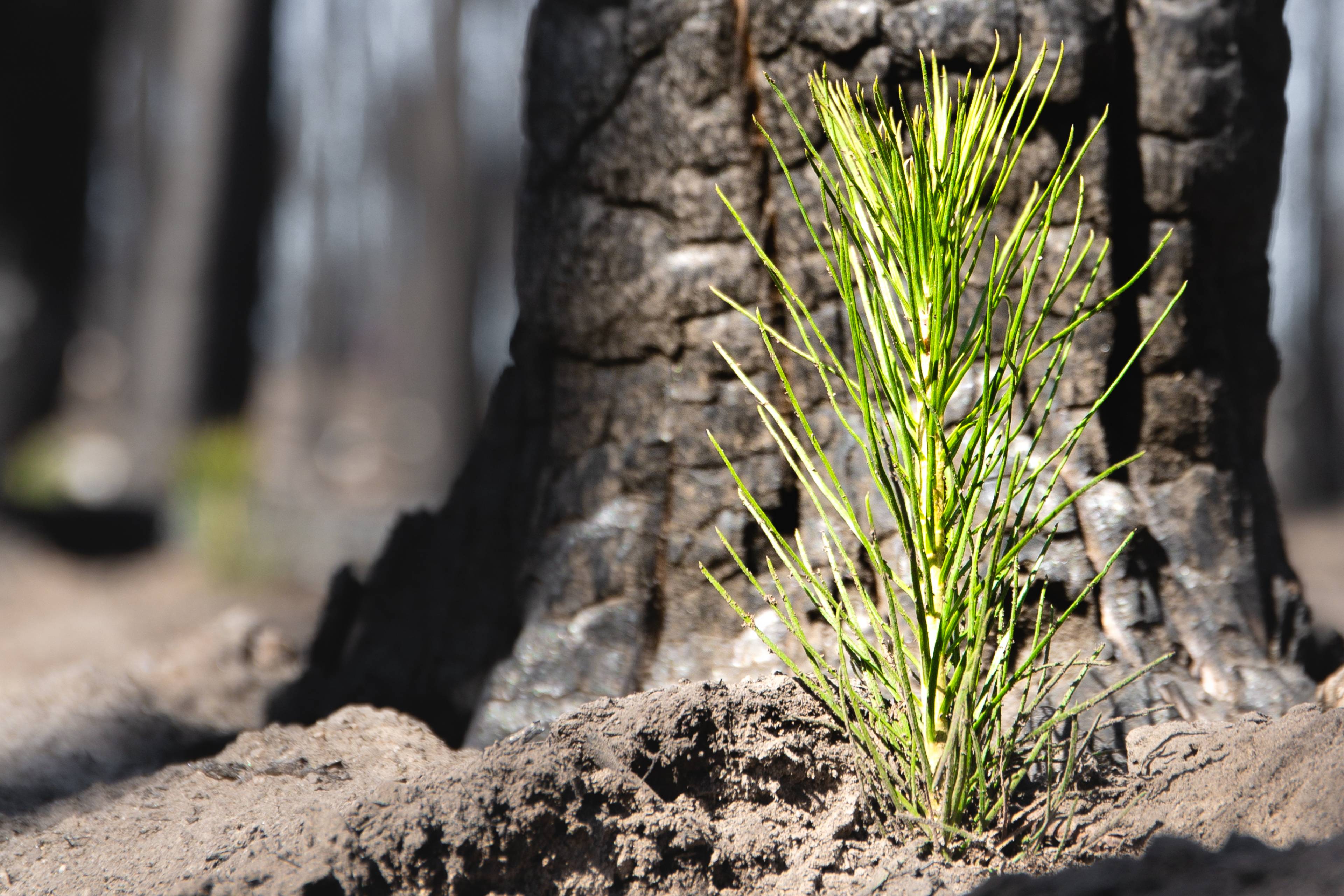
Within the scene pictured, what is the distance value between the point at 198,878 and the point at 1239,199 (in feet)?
6.76

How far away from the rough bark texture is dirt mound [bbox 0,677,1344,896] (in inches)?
10.6

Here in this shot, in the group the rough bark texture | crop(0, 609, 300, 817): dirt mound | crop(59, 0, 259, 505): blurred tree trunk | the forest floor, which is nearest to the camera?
the forest floor

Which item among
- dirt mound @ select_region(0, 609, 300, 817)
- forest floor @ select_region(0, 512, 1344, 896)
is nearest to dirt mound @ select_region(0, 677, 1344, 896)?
forest floor @ select_region(0, 512, 1344, 896)

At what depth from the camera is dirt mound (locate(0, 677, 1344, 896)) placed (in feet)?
4.02

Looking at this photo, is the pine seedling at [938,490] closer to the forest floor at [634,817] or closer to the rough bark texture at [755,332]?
the forest floor at [634,817]

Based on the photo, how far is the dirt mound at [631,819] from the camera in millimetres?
1225

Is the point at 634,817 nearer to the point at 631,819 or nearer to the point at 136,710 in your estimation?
the point at 631,819

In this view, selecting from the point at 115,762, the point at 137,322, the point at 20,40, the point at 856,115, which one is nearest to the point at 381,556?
the point at 115,762

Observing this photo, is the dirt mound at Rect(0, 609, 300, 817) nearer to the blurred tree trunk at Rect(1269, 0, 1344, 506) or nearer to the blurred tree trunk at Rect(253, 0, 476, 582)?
the blurred tree trunk at Rect(253, 0, 476, 582)

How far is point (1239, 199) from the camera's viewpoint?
184cm

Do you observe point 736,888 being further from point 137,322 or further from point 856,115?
point 137,322

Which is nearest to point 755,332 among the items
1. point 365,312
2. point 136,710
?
point 136,710

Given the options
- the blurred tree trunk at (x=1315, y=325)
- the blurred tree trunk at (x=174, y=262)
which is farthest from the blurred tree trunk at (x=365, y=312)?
the blurred tree trunk at (x=1315, y=325)

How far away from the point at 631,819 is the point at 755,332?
917mm
